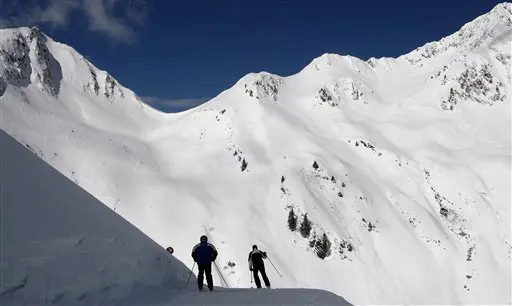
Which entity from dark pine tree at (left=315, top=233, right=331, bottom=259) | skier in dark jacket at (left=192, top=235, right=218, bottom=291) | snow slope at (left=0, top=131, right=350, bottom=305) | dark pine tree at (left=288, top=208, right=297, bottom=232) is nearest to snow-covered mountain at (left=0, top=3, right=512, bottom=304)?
dark pine tree at (left=315, top=233, right=331, bottom=259)

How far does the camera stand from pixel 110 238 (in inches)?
471

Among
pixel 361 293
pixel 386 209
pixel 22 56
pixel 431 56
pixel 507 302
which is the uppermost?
pixel 431 56

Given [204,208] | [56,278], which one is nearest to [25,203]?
[56,278]

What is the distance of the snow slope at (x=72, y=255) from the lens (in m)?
9.34

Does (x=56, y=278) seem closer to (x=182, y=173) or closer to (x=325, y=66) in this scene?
(x=182, y=173)

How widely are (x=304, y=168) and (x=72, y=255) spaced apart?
51.0 metres

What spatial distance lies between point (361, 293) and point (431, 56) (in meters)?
85.5

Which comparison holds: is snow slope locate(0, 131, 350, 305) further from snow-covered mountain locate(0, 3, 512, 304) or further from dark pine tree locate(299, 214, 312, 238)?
dark pine tree locate(299, 214, 312, 238)

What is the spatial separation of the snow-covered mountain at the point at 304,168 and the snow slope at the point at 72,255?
32.2 m

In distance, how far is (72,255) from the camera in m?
10.3

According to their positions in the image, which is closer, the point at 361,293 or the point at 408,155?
the point at 361,293

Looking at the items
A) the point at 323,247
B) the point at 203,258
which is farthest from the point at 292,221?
the point at 203,258

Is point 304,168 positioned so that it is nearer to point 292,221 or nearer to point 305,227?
point 292,221

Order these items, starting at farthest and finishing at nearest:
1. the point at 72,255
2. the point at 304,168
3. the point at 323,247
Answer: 1. the point at 304,168
2. the point at 323,247
3. the point at 72,255
